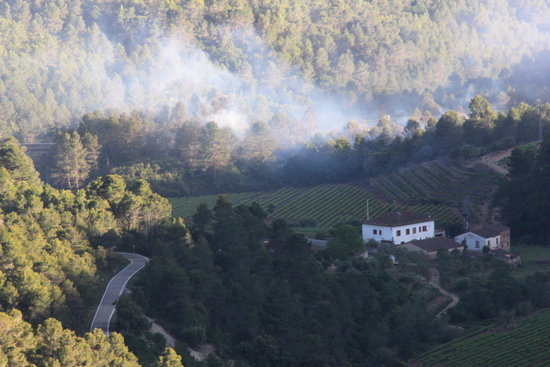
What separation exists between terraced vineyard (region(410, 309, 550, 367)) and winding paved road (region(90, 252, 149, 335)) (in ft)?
35.9

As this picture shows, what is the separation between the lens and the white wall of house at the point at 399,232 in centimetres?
4362

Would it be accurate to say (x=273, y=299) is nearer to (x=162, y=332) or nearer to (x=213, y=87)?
(x=162, y=332)

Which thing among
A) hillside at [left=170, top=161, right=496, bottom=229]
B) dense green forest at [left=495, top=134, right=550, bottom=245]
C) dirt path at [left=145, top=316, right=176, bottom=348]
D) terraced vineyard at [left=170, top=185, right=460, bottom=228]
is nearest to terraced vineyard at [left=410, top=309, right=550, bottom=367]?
dirt path at [left=145, top=316, right=176, bottom=348]

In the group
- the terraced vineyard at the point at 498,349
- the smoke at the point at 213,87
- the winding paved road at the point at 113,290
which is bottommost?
the terraced vineyard at the point at 498,349

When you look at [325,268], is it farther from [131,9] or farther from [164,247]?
[131,9]

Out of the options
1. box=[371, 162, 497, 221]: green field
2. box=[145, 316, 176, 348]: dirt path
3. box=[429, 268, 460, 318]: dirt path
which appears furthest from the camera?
box=[371, 162, 497, 221]: green field

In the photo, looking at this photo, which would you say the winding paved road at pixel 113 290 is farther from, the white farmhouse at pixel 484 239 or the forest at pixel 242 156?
the white farmhouse at pixel 484 239

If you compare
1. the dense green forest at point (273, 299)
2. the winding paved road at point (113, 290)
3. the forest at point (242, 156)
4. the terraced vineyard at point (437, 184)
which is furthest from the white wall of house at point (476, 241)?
the winding paved road at point (113, 290)

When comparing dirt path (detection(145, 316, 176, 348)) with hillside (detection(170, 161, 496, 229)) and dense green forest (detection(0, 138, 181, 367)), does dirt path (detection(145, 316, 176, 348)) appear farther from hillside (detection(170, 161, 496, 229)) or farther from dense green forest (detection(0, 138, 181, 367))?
hillside (detection(170, 161, 496, 229))

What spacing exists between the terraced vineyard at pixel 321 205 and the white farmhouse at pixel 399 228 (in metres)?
3.72

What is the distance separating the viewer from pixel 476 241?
43.8 meters

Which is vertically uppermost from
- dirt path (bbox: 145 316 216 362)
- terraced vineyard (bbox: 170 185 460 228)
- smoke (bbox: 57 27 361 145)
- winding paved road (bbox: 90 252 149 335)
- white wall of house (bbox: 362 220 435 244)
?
smoke (bbox: 57 27 361 145)

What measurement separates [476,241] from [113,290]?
19.8 meters

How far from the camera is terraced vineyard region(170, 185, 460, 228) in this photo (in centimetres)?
5081
